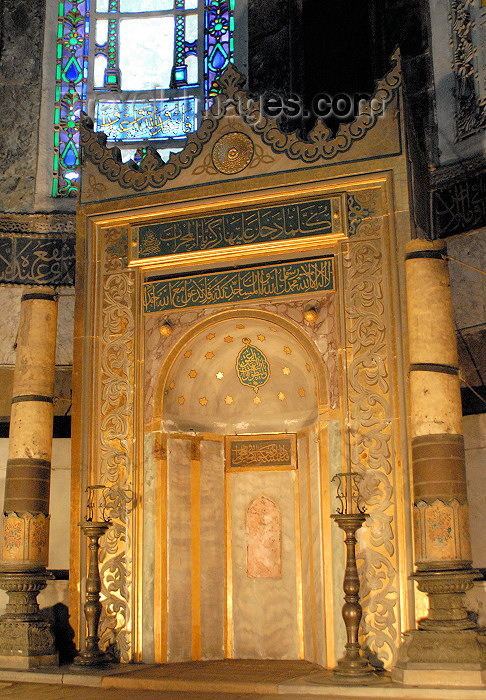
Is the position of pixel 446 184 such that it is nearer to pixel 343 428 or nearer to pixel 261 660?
pixel 343 428

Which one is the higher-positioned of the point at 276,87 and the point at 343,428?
the point at 276,87

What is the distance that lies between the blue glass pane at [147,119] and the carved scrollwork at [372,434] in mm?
3058

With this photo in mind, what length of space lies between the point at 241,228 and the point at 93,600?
2806mm

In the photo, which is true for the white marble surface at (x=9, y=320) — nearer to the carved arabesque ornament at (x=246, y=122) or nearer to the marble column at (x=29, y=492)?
the marble column at (x=29, y=492)

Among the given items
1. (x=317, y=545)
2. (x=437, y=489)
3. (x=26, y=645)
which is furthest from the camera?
(x=317, y=545)

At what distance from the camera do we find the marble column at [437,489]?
16.2 feet

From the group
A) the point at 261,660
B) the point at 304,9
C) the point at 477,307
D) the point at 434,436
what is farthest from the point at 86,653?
the point at 304,9

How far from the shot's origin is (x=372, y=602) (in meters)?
5.47

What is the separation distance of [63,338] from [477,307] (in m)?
3.49

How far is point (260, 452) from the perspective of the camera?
22.1 feet

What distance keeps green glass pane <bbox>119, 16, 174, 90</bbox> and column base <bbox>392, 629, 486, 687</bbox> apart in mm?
5786

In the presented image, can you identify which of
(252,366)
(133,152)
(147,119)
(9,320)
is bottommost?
(252,366)

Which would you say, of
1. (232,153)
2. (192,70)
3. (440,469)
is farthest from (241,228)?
(192,70)

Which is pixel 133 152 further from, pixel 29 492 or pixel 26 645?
pixel 26 645
